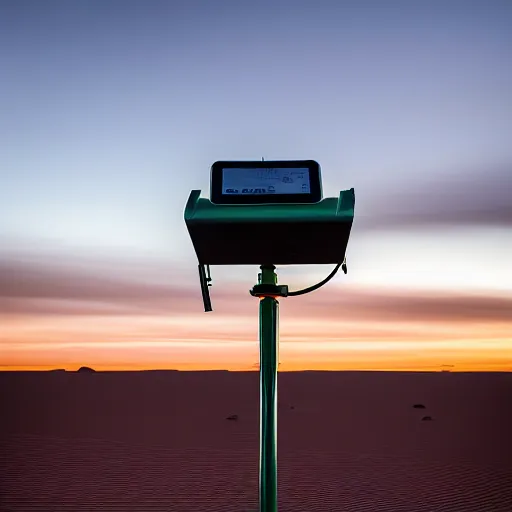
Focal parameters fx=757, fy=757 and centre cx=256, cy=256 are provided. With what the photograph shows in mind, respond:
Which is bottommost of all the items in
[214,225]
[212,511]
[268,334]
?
[212,511]

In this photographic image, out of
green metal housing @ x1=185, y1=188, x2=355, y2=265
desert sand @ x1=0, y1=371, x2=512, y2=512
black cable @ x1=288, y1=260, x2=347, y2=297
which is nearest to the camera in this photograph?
green metal housing @ x1=185, y1=188, x2=355, y2=265

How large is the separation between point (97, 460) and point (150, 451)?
38.3 inches

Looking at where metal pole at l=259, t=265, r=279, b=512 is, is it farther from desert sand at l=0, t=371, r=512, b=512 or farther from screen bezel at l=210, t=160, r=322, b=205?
desert sand at l=0, t=371, r=512, b=512

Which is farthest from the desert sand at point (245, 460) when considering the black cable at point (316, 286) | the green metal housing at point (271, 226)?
the green metal housing at point (271, 226)

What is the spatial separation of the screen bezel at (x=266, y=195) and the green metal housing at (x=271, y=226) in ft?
0.05

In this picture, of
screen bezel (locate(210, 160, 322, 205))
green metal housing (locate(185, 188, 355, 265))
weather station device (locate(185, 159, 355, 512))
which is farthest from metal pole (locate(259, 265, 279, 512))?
screen bezel (locate(210, 160, 322, 205))

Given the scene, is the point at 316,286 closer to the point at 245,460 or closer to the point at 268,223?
the point at 268,223

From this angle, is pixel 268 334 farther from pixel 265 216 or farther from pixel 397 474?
pixel 397 474

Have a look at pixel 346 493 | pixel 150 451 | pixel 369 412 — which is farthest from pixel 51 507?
pixel 369 412

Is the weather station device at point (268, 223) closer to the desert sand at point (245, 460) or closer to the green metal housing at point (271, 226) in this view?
the green metal housing at point (271, 226)

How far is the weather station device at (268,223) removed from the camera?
2035 millimetres

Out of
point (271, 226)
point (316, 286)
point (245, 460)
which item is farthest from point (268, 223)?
point (245, 460)

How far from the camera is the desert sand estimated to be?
20.4ft

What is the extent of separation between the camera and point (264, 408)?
7.13 ft
